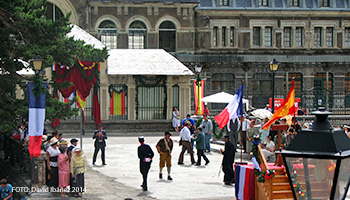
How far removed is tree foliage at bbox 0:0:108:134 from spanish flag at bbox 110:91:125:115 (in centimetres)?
1498

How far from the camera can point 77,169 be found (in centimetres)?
1409

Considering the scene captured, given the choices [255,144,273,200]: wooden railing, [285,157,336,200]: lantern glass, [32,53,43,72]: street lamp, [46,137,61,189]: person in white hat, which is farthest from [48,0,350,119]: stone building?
[285,157,336,200]: lantern glass

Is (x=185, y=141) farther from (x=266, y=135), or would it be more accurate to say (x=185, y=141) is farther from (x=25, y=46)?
(x=25, y=46)

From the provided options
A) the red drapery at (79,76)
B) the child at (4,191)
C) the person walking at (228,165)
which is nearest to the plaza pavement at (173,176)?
the person walking at (228,165)

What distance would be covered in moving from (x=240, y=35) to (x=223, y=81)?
4338mm

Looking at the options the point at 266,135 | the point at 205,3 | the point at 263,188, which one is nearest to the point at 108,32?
the point at 205,3

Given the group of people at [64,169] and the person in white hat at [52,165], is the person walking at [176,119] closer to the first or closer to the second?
the group of people at [64,169]

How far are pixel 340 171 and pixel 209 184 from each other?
1210 cm

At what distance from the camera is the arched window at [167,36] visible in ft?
137

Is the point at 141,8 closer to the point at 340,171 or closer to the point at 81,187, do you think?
the point at 81,187

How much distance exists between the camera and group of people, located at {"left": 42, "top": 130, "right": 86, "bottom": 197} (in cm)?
1410

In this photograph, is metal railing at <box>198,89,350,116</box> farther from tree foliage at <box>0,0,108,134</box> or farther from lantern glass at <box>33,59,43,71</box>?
lantern glass at <box>33,59,43,71</box>

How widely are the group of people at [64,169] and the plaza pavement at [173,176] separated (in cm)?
196

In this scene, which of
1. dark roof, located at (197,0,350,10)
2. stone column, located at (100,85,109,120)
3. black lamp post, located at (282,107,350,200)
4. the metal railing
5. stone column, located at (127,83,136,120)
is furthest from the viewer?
dark roof, located at (197,0,350,10)
